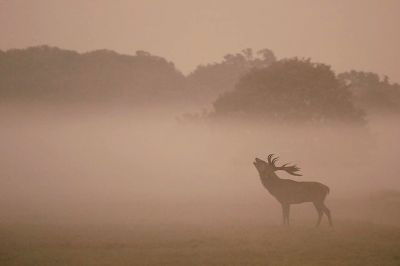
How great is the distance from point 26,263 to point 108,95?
79.4 meters

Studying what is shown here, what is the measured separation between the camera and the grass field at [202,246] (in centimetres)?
1744

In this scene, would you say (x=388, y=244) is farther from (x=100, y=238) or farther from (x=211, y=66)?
(x=211, y=66)

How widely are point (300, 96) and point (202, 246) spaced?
38234 mm

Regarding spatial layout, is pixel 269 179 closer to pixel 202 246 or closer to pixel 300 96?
pixel 202 246

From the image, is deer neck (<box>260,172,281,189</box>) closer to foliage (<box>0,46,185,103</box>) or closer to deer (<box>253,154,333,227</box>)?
deer (<box>253,154,333,227</box>)

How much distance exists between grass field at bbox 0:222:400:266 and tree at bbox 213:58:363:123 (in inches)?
1279

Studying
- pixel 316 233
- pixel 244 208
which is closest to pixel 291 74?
pixel 244 208

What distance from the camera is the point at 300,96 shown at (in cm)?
5634

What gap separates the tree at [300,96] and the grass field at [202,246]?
32486 millimetres

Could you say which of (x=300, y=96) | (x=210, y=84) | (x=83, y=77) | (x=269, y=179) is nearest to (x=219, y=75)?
(x=210, y=84)

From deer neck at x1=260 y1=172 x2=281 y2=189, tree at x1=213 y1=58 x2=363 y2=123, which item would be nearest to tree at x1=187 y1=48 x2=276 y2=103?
tree at x1=213 y1=58 x2=363 y2=123

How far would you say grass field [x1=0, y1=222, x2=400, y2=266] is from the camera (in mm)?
17438

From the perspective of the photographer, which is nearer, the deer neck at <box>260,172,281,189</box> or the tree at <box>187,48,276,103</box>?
the deer neck at <box>260,172,281,189</box>

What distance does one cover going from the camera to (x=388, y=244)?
65.2ft
